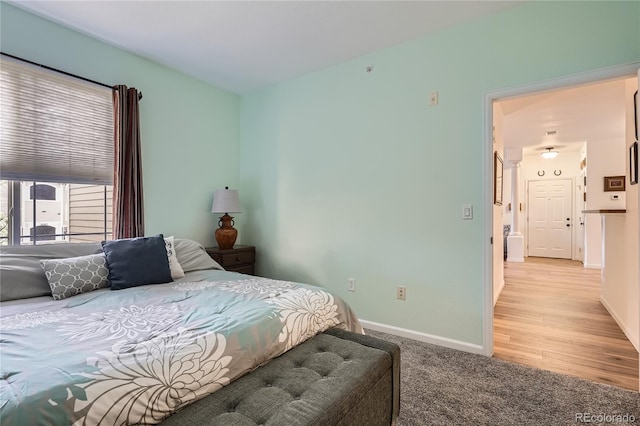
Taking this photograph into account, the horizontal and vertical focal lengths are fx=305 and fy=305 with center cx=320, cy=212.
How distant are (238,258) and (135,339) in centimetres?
219

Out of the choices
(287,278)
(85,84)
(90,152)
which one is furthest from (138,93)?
(287,278)

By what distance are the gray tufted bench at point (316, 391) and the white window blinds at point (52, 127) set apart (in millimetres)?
2367

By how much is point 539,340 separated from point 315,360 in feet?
7.84

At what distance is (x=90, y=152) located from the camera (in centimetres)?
260

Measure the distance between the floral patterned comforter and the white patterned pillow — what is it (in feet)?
0.25

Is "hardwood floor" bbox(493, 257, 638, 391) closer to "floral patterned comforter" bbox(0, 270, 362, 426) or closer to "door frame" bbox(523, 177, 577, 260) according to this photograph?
"floral patterned comforter" bbox(0, 270, 362, 426)

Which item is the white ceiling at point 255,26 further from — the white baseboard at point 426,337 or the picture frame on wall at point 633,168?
the white baseboard at point 426,337

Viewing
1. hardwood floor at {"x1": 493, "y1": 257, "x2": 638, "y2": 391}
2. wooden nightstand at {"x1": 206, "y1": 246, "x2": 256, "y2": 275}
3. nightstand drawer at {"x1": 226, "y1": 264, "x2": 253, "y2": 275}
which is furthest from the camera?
nightstand drawer at {"x1": 226, "y1": 264, "x2": 253, "y2": 275}

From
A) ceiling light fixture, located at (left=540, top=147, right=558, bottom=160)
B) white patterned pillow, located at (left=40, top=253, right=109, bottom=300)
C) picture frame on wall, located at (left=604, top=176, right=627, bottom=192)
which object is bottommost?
white patterned pillow, located at (left=40, top=253, right=109, bottom=300)

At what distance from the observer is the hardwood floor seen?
2.21m

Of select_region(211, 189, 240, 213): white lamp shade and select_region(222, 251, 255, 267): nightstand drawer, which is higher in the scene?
select_region(211, 189, 240, 213): white lamp shade

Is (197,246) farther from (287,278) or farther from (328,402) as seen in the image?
(328,402)

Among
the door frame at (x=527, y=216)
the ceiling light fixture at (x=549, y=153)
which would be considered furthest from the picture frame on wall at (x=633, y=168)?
the door frame at (x=527, y=216)

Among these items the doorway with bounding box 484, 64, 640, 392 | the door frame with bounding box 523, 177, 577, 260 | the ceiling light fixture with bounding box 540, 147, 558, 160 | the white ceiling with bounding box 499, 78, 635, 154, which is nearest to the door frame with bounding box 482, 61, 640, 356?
the doorway with bounding box 484, 64, 640, 392
